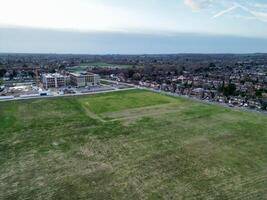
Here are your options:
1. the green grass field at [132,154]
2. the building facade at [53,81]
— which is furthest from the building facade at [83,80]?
the green grass field at [132,154]

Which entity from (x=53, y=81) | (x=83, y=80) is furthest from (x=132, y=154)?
(x=53, y=81)

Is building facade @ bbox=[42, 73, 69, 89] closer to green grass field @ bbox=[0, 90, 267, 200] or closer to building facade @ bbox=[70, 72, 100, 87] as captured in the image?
building facade @ bbox=[70, 72, 100, 87]

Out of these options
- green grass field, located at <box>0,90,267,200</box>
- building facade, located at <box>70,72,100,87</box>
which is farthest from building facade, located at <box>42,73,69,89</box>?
green grass field, located at <box>0,90,267,200</box>

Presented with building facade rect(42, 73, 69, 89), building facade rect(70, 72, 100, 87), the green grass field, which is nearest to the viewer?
the green grass field

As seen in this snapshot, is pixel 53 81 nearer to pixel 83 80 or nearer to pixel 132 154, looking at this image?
pixel 83 80

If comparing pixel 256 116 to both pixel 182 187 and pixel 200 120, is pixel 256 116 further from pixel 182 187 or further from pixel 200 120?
pixel 182 187

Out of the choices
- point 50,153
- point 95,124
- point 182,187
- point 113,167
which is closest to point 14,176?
point 50,153

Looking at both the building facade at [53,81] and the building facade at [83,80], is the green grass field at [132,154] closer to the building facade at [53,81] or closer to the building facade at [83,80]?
the building facade at [53,81]

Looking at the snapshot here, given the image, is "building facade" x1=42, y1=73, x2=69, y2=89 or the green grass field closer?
the green grass field

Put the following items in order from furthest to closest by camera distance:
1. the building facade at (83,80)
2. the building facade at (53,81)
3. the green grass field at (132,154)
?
the building facade at (83,80), the building facade at (53,81), the green grass field at (132,154)
